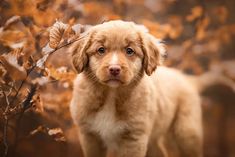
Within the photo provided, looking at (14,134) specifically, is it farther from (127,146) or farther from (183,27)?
(183,27)

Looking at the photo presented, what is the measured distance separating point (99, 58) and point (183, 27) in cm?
339

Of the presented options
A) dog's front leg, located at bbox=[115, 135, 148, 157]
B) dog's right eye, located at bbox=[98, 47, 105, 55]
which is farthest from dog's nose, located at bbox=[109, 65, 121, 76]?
dog's front leg, located at bbox=[115, 135, 148, 157]

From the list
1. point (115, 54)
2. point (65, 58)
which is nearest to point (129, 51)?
point (115, 54)

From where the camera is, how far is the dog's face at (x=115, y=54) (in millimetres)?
3121

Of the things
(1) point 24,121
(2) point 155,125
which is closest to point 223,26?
(2) point 155,125

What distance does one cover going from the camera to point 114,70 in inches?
121

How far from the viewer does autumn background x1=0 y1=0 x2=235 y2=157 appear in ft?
10.6

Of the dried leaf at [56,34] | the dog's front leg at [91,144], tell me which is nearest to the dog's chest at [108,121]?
the dog's front leg at [91,144]

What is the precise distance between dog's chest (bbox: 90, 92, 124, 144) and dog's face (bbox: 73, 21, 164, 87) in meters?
0.21

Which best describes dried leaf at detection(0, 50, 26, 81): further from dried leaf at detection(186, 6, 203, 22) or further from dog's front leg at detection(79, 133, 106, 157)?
dried leaf at detection(186, 6, 203, 22)

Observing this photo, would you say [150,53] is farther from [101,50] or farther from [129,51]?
[101,50]

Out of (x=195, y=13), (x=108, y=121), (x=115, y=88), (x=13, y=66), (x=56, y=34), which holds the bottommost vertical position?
(x=108, y=121)

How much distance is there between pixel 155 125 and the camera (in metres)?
3.80

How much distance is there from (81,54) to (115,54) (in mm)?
264
